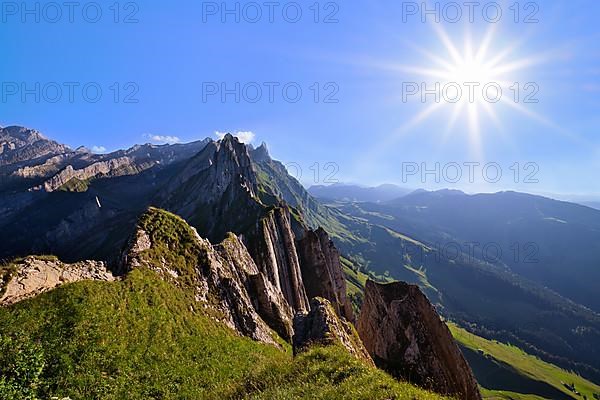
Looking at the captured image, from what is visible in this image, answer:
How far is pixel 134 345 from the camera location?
26156 millimetres

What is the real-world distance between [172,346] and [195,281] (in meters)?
12.6

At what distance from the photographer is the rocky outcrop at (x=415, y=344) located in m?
40.1

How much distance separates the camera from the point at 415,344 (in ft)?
143

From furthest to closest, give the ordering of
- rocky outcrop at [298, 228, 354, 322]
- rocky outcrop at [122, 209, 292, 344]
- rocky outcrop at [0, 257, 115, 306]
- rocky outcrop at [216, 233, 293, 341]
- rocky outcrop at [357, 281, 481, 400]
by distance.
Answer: rocky outcrop at [298, 228, 354, 322], rocky outcrop at [216, 233, 293, 341], rocky outcrop at [357, 281, 481, 400], rocky outcrop at [122, 209, 292, 344], rocky outcrop at [0, 257, 115, 306]

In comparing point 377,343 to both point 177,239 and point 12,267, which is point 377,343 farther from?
point 12,267

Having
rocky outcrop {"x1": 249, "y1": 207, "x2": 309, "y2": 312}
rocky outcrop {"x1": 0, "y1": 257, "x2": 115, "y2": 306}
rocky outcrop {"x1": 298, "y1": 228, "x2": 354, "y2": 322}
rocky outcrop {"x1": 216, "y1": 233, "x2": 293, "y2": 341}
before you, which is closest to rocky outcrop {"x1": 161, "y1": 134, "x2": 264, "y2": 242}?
rocky outcrop {"x1": 249, "y1": 207, "x2": 309, "y2": 312}

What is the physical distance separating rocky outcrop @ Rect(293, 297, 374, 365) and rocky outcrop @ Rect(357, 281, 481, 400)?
1537cm

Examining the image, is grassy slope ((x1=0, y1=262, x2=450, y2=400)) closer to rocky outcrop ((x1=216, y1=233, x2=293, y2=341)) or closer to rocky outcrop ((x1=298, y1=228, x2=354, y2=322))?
rocky outcrop ((x1=216, y1=233, x2=293, y2=341))

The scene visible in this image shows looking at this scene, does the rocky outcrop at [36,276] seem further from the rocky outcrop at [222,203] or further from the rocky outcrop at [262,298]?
the rocky outcrop at [222,203]

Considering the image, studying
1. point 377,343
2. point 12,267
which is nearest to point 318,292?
point 377,343

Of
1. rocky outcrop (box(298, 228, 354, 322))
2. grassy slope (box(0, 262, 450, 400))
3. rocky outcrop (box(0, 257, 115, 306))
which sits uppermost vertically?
rocky outcrop (box(0, 257, 115, 306))

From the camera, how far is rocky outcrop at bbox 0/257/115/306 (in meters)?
24.8

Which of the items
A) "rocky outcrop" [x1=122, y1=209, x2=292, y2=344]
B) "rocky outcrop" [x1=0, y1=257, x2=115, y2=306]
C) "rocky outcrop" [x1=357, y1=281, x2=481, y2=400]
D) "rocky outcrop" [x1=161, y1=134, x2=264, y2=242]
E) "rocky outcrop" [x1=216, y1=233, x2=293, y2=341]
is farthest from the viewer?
"rocky outcrop" [x1=161, y1=134, x2=264, y2=242]

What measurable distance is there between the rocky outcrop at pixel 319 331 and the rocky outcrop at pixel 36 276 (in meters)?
18.2
